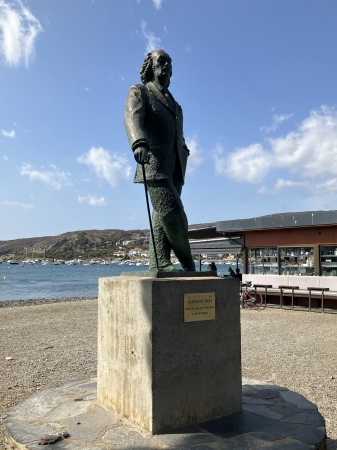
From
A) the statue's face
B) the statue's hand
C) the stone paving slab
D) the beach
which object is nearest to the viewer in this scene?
the stone paving slab

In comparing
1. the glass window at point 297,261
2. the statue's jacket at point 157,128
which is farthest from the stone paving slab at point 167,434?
the glass window at point 297,261

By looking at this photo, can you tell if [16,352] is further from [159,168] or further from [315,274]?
[315,274]

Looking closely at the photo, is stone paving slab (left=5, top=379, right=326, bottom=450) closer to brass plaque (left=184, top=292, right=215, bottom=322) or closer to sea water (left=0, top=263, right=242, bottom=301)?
brass plaque (left=184, top=292, right=215, bottom=322)

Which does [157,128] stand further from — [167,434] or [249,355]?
A: [249,355]

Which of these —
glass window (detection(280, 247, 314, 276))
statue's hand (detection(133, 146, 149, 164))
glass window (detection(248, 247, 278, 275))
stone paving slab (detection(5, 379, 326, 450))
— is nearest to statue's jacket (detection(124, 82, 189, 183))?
statue's hand (detection(133, 146, 149, 164))

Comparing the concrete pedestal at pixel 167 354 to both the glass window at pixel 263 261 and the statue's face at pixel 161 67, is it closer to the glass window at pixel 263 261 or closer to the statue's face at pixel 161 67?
the statue's face at pixel 161 67

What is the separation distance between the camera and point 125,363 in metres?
3.58

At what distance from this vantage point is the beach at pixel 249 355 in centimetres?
561

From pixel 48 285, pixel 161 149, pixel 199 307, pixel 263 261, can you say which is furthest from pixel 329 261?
pixel 48 285

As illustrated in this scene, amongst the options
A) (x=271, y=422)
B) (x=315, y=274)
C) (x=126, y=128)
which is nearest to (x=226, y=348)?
(x=271, y=422)

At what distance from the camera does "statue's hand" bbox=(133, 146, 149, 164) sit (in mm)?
3653

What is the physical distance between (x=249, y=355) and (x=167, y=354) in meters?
4.74

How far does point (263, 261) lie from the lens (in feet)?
54.6

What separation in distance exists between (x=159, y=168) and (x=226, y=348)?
5.64 ft
